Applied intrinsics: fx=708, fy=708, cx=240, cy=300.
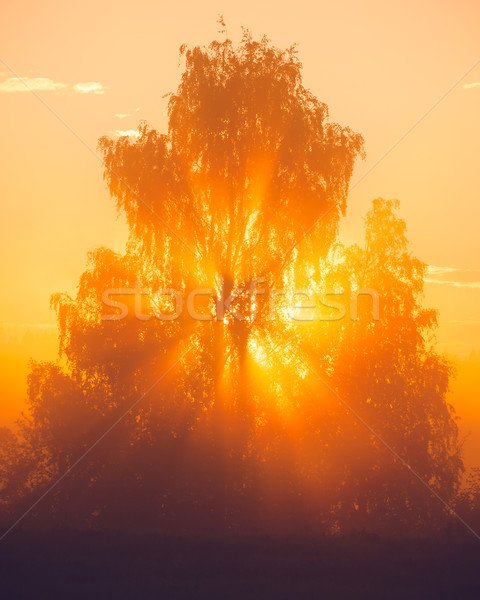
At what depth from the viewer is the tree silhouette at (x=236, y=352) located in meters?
28.1

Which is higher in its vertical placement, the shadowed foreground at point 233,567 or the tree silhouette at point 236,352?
the tree silhouette at point 236,352

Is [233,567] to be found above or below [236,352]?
below

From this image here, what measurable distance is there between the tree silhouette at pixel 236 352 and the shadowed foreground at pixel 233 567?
1.28 meters

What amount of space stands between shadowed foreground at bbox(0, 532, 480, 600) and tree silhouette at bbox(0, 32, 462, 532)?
1278 mm

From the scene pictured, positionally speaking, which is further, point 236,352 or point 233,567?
point 236,352

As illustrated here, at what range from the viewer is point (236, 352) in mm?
29547

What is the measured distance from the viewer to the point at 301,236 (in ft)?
98.2

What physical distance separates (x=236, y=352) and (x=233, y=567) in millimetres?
8467

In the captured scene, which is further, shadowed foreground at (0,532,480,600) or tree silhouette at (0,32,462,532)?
tree silhouette at (0,32,462,532)

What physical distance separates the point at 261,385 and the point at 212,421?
99.4 inches

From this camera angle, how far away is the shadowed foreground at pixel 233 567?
76.3ft

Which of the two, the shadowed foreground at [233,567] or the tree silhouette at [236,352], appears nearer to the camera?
the shadowed foreground at [233,567]

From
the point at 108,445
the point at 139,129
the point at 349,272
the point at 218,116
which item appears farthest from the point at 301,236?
the point at 108,445

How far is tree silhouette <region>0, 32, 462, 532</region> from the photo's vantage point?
28.1 m
